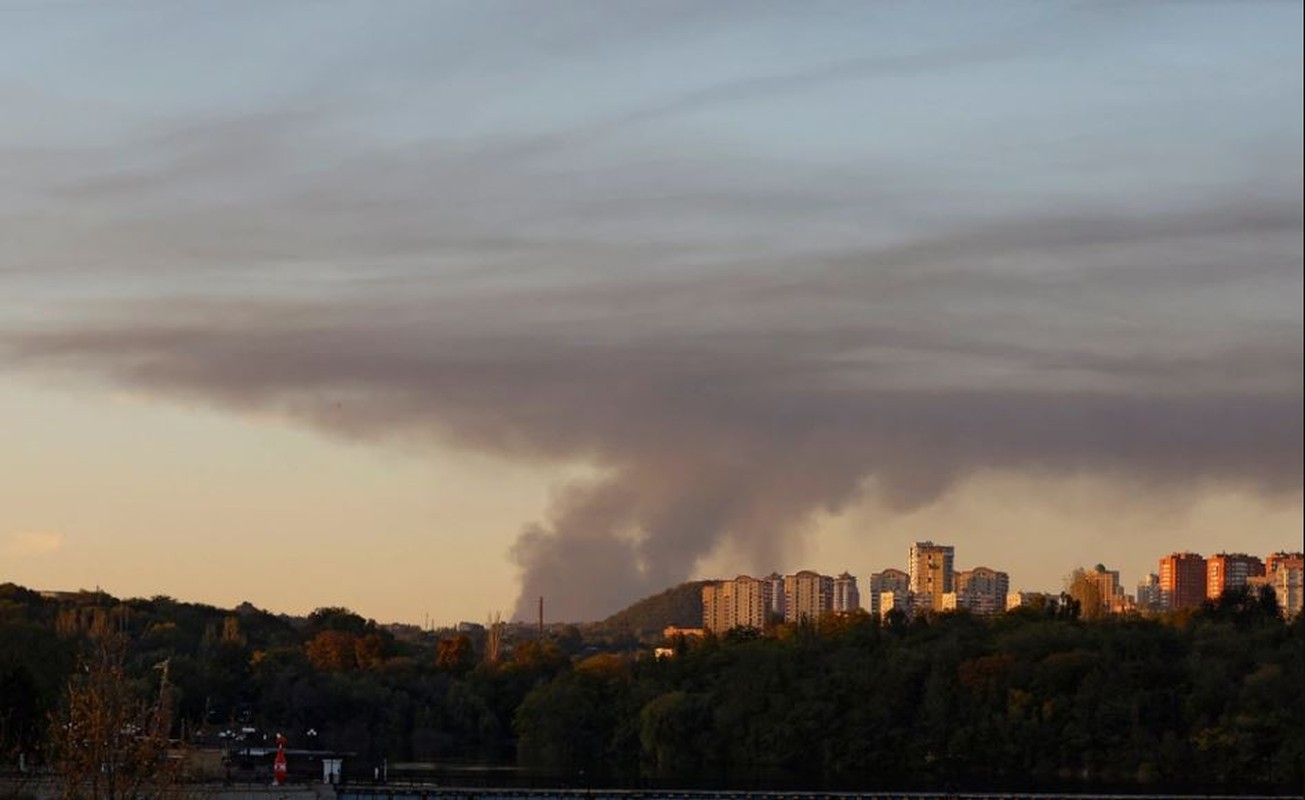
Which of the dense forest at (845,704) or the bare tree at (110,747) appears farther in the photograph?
the dense forest at (845,704)

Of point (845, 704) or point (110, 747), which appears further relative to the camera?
point (845, 704)

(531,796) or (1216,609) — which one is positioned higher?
(1216,609)

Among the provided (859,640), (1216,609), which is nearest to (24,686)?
(859,640)

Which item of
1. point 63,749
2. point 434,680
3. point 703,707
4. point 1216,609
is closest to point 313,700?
point 434,680

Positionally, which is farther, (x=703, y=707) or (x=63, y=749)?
(x=703, y=707)

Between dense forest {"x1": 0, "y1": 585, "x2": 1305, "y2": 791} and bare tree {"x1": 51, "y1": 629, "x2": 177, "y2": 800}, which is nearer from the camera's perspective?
bare tree {"x1": 51, "y1": 629, "x2": 177, "y2": 800}

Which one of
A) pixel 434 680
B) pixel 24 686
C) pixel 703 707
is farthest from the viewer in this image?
pixel 434 680

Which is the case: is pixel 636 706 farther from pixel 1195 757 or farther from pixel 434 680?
pixel 1195 757

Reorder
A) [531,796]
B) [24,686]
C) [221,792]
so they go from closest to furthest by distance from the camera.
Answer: [221,792] → [24,686] → [531,796]
